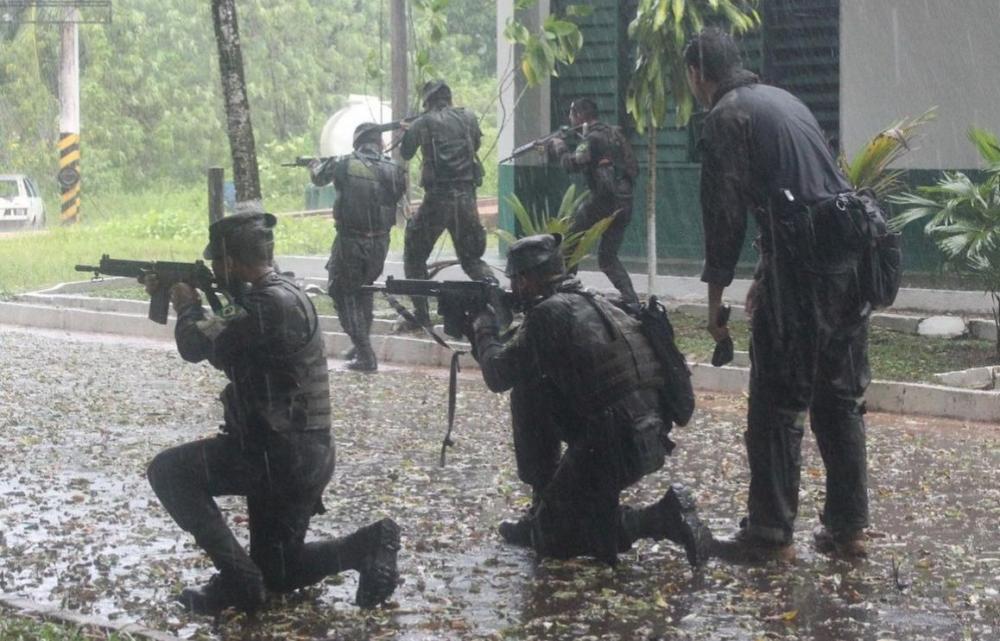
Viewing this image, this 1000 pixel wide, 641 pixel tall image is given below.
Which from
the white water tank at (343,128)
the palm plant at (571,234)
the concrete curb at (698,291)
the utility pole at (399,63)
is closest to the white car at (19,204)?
the white water tank at (343,128)

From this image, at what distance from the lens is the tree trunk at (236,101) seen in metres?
14.2

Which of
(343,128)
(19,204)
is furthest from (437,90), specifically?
(19,204)

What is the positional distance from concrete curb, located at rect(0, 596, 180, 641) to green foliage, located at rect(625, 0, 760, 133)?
29.3 feet

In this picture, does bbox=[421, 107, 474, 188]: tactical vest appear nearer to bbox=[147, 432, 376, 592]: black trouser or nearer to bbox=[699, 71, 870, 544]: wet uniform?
bbox=[699, 71, 870, 544]: wet uniform

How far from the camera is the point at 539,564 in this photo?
6.50 meters

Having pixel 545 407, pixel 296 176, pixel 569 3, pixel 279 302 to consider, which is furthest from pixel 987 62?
pixel 296 176

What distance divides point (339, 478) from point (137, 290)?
434 inches

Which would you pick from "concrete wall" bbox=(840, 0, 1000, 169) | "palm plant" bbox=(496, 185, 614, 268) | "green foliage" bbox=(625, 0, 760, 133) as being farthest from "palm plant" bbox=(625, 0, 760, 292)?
"concrete wall" bbox=(840, 0, 1000, 169)

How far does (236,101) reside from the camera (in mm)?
14516

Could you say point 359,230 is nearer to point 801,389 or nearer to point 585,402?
point 585,402

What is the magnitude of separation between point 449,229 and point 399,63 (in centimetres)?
766

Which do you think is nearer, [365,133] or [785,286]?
[785,286]

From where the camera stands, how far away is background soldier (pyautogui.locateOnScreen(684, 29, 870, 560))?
6152 millimetres

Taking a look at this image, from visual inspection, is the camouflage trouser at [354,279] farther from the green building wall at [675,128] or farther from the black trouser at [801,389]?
the black trouser at [801,389]
